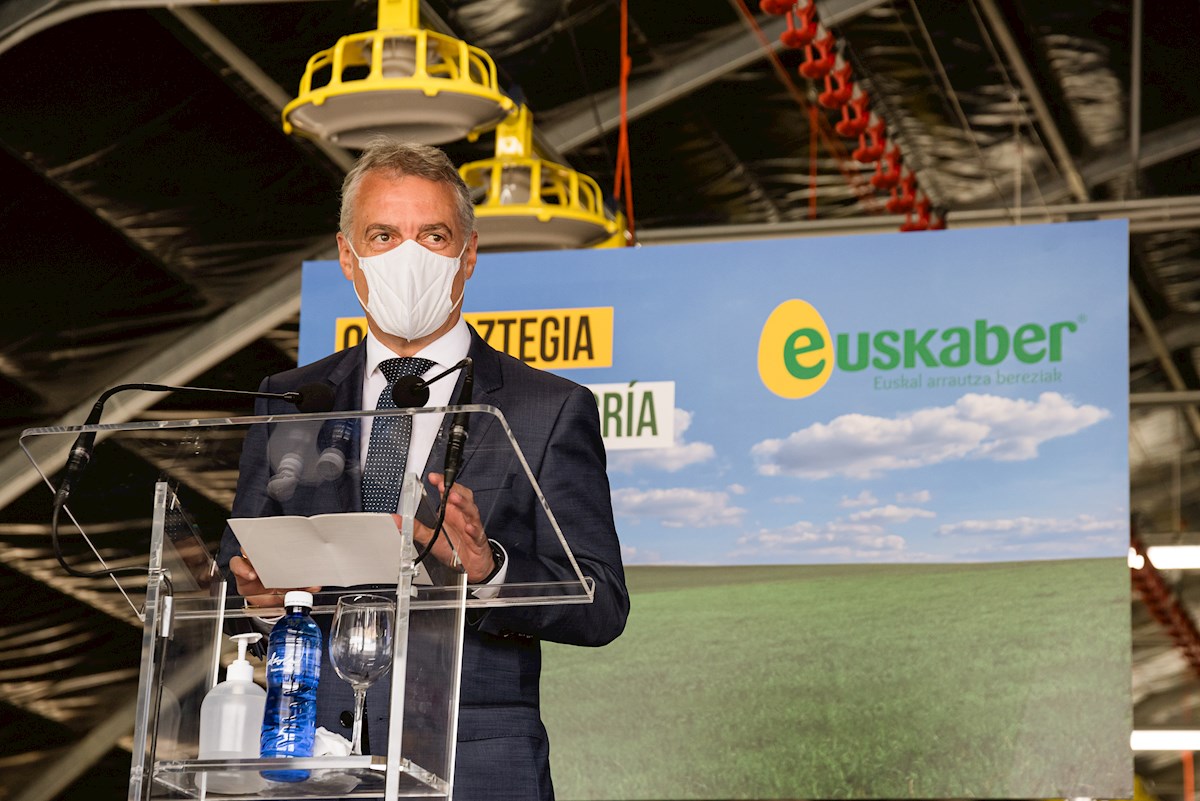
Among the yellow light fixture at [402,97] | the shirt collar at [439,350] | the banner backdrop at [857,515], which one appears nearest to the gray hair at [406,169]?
the shirt collar at [439,350]

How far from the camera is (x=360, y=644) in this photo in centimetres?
198

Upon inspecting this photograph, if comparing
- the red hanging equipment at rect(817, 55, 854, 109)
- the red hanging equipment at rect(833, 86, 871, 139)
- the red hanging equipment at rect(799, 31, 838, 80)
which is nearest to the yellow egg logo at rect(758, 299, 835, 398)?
the red hanging equipment at rect(799, 31, 838, 80)

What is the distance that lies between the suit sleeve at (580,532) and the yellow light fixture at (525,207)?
328 centimetres

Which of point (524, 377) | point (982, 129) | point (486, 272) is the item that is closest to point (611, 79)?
point (982, 129)

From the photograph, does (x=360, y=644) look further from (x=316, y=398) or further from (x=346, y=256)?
(x=346, y=256)

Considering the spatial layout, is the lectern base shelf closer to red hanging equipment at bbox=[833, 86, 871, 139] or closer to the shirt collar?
the shirt collar

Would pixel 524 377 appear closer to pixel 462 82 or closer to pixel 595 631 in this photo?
pixel 595 631

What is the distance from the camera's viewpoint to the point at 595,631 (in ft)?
7.83

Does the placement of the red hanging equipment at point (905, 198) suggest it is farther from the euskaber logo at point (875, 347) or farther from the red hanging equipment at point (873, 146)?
the euskaber logo at point (875, 347)

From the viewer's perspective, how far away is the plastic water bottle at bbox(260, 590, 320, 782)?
75.6 inches

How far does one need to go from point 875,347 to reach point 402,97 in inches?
58.8

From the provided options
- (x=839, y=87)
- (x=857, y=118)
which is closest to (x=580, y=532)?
(x=839, y=87)

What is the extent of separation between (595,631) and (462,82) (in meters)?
2.74

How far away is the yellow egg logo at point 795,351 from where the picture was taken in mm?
5152
